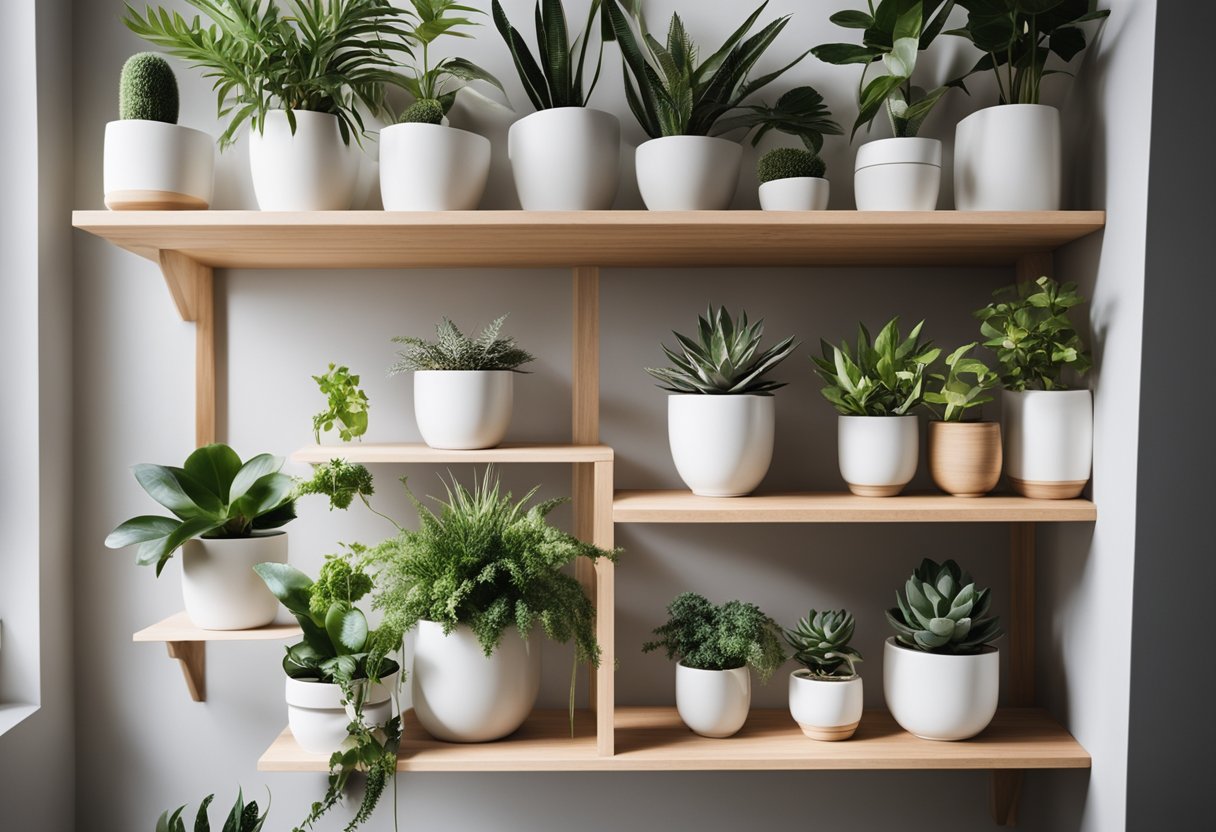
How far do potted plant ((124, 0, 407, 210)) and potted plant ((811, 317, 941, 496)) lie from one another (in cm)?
82

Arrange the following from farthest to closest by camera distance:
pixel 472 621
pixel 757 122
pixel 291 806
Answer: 1. pixel 291 806
2. pixel 757 122
3. pixel 472 621

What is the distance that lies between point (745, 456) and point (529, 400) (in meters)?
0.41

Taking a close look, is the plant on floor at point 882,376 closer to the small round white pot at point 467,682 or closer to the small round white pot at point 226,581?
the small round white pot at point 467,682

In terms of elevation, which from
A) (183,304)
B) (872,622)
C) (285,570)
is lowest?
(872,622)

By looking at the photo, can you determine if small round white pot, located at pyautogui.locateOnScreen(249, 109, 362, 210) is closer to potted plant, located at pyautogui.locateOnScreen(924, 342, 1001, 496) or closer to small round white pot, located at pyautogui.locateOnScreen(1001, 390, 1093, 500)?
potted plant, located at pyautogui.locateOnScreen(924, 342, 1001, 496)

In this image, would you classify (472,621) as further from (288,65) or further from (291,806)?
(288,65)

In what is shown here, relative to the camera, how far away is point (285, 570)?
124 cm

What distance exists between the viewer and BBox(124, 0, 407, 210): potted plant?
47.5 inches

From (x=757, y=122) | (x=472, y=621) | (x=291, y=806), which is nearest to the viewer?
(x=472, y=621)

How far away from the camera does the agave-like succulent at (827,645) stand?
129 centimetres

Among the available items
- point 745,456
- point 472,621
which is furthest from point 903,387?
point 472,621

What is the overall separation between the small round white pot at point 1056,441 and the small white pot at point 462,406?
30.4 inches

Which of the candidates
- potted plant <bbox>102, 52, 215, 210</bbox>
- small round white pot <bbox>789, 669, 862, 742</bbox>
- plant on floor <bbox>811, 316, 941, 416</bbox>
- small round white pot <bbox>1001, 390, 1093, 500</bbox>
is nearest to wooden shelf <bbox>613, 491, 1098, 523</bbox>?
small round white pot <bbox>1001, 390, 1093, 500</bbox>

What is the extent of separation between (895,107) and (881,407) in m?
0.46
